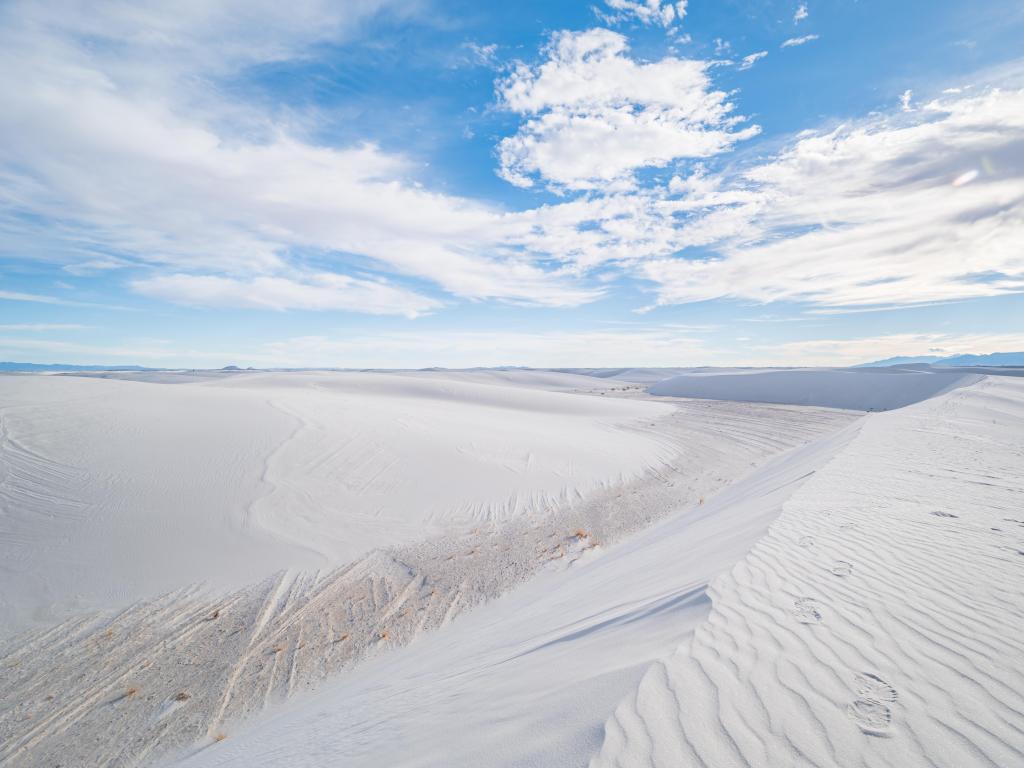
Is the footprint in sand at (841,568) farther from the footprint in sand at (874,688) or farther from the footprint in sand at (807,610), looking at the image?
the footprint in sand at (874,688)

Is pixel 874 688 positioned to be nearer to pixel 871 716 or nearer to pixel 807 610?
pixel 871 716

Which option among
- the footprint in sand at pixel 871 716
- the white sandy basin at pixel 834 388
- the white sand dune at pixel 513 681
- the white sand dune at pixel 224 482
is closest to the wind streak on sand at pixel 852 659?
the footprint in sand at pixel 871 716

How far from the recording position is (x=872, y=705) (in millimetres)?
2029

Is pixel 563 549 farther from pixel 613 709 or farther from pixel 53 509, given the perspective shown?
pixel 53 509

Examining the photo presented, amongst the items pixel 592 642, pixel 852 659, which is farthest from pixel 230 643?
pixel 852 659

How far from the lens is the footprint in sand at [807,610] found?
9.29ft

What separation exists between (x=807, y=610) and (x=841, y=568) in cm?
109

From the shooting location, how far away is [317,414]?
14.9 metres

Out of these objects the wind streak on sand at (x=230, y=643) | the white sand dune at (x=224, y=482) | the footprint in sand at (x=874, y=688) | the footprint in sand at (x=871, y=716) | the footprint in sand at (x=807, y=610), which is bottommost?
the wind streak on sand at (x=230, y=643)

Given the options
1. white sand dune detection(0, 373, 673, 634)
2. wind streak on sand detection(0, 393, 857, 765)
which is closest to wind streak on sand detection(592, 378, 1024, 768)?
wind streak on sand detection(0, 393, 857, 765)

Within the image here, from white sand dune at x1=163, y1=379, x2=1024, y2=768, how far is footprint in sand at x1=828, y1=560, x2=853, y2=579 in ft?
0.09

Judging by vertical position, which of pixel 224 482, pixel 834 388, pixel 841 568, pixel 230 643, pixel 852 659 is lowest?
pixel 230 643

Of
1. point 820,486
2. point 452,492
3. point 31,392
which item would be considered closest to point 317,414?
point 452,492

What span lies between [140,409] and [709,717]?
1570 centimetres
